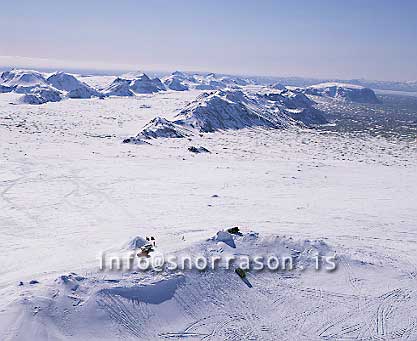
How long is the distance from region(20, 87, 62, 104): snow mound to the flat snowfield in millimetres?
97764

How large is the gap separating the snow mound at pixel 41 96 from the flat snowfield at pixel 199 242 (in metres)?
97.8

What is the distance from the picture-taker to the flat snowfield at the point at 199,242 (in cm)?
1477

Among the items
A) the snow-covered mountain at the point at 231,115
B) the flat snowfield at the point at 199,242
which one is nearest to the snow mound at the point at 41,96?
the snow-covered mountain at the point at 231,115

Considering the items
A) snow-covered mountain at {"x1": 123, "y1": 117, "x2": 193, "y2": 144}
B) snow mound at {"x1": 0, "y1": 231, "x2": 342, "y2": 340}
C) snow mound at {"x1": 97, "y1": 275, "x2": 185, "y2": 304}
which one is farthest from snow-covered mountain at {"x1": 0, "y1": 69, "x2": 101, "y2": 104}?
snow mound at {"x1": 97, "y1": 275, "x2": 185, "y2": 304}

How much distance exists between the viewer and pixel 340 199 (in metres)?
36.2

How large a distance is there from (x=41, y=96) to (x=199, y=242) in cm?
15556

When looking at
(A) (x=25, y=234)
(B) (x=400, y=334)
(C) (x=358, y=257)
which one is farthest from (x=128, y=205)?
(B) (x=400, y=334)

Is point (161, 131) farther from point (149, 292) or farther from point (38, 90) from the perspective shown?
point (38, 90)

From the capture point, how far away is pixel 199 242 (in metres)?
19.5

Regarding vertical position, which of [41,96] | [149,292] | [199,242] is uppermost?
[41,96]

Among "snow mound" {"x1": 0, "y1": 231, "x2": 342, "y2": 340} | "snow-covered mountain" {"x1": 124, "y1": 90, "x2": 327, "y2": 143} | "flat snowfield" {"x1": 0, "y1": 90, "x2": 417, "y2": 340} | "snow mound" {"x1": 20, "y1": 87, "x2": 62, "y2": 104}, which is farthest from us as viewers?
"snow mound" {"x1": 20, "y1": 87, "x2": 62, "y2": 104}

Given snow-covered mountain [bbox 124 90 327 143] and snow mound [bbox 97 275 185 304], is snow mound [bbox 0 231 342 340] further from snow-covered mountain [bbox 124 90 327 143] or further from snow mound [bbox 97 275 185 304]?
snow-covered mountain [bbox 124 90 327 143]

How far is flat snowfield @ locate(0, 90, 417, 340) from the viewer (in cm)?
1477

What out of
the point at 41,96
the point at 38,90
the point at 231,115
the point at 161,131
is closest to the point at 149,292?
the point at 161,131
